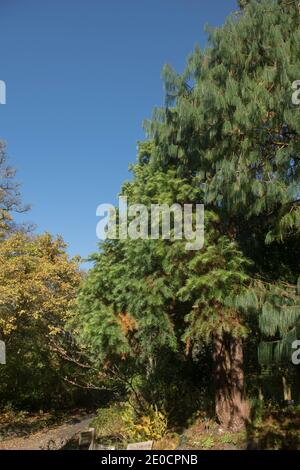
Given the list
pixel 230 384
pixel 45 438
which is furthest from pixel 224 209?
pixel 45 438

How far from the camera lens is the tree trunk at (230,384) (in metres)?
8.25

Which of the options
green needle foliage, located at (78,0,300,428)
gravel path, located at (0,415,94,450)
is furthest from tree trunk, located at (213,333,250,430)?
gravel path, located at (0,415,94,450)

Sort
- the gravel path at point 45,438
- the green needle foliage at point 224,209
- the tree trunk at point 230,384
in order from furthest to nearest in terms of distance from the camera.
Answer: the gravel path at point 45,438 → the tree trunk at point 230,384 → the green needle foliage at point 224,209

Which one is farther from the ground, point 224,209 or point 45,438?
point 224,209

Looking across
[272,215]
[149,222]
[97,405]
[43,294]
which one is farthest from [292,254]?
[97,405]

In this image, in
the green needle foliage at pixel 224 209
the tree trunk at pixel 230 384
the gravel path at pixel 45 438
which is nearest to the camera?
the green needle foliage at pixel 224 209

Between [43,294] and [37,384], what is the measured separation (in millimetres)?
7202

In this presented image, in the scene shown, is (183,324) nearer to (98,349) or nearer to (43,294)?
(98,349)

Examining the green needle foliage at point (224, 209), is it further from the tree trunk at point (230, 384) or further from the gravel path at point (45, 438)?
the gravel path at point (45, 438)

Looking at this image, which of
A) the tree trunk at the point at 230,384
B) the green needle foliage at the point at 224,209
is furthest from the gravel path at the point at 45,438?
the green needle foliage at the point at 224,209

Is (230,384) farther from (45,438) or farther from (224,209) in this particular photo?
(45,438)

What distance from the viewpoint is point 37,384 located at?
17422 mm

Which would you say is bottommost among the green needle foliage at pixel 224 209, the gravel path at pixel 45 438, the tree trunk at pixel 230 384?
the gravel path at pixel 45 438

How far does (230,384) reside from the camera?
8.45 metres
